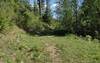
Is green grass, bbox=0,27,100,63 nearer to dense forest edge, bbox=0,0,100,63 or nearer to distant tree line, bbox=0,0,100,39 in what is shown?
dense forest edge, bbox=0,0,100,63

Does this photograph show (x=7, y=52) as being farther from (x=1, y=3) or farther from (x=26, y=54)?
(x=1, y=3)

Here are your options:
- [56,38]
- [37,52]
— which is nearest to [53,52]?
[37,52]

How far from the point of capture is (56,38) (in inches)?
955

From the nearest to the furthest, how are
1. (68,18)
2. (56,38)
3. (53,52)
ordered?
(53,52)
(56,38)
(68,18)

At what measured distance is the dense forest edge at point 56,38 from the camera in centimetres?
1634

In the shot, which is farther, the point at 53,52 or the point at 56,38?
the point at 56,38

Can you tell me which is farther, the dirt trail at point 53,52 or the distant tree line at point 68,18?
the distant tree line at point 68,18

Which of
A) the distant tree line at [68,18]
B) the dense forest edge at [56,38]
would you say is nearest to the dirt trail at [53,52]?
the dense forest edge at [56,38]

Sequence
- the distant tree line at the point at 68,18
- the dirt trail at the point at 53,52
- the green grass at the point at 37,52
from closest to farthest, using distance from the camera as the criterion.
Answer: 1. the green grass at the point at 37,52
2. the dirt trail at the point at 53,52
3. the distant tree line at the point at 68,18

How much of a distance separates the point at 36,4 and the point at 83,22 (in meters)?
17.4

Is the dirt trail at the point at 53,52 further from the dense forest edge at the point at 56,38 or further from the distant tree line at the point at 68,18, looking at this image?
the distant tree line at the point at 68,18

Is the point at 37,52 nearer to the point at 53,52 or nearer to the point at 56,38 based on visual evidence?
the point at 53,52

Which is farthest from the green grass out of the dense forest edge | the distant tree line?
the distant tree line

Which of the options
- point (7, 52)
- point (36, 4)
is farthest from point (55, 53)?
point (36, 4)
